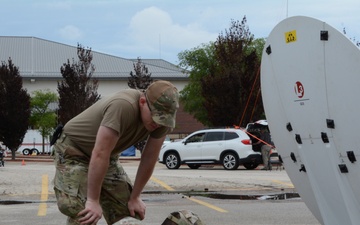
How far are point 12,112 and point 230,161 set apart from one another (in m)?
21.8

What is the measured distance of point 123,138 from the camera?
18.1ft

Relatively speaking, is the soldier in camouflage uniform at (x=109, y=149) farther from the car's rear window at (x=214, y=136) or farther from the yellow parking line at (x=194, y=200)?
the car's rear window at (x=214, y=136)

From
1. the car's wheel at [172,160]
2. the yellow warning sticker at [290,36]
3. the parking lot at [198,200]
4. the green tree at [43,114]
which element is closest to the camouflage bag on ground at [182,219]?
the yellow warning sticker at [290,36]

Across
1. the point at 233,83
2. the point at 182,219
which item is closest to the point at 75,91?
the point at 233,83

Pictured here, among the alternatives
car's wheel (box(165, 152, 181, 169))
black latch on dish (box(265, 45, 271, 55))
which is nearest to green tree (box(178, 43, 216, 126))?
car's wheel (box(165, 152, 181, 169))

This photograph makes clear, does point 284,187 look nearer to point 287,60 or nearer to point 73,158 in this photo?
point 287,60

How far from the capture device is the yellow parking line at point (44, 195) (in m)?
13.4

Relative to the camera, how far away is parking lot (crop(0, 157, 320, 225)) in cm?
1198

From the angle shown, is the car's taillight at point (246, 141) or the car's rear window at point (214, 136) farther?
the car's rear window at point (214, 136)

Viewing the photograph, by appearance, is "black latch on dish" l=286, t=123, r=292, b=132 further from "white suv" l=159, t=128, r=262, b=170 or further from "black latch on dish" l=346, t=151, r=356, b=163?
"white suv" l=159, t=128, r=262, b=170

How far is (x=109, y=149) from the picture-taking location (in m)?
5.19

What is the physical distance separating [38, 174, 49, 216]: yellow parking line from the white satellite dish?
651 cm

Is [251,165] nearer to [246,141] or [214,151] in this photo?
[246,141]

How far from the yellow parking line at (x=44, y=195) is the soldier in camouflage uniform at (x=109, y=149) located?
7.27 m
